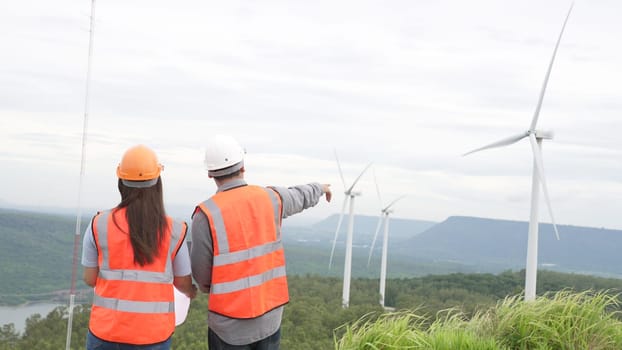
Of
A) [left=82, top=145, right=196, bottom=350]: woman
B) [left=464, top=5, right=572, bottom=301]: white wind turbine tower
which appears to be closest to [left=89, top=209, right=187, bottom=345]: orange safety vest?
[left=82, top=145, right=196, bottom=350]: woman

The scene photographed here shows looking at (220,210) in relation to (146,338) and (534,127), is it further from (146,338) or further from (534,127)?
(534,127)

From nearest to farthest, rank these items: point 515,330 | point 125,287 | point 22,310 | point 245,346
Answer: point 125,287 → point 245,346 → point 515,330 → point 22,310

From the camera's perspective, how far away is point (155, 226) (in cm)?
419

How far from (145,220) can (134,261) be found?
27 centimetres

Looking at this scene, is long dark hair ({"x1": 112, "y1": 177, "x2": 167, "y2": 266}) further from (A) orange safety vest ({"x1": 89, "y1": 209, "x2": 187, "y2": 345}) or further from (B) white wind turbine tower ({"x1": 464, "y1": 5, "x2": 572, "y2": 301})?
(B) white wind turbine tower ({"x1": 464, "y1": 5, "x2": 572, "y2": 301})

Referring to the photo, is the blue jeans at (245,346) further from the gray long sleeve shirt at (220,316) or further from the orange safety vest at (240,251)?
the orange safety vest at (240,251)

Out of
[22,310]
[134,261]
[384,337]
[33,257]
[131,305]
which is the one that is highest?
[134,261]

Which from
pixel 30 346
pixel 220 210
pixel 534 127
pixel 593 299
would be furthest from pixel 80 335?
pixel 220 210

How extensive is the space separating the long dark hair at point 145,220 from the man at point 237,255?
12.3 inches

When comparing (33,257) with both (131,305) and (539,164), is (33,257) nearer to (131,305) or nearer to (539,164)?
(539,164)

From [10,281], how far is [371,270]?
12086 centimetres

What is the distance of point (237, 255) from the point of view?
443 cm

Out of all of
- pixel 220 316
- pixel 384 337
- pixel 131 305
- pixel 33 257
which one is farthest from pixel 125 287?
pixel 33 257

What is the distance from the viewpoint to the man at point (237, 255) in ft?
14.5
